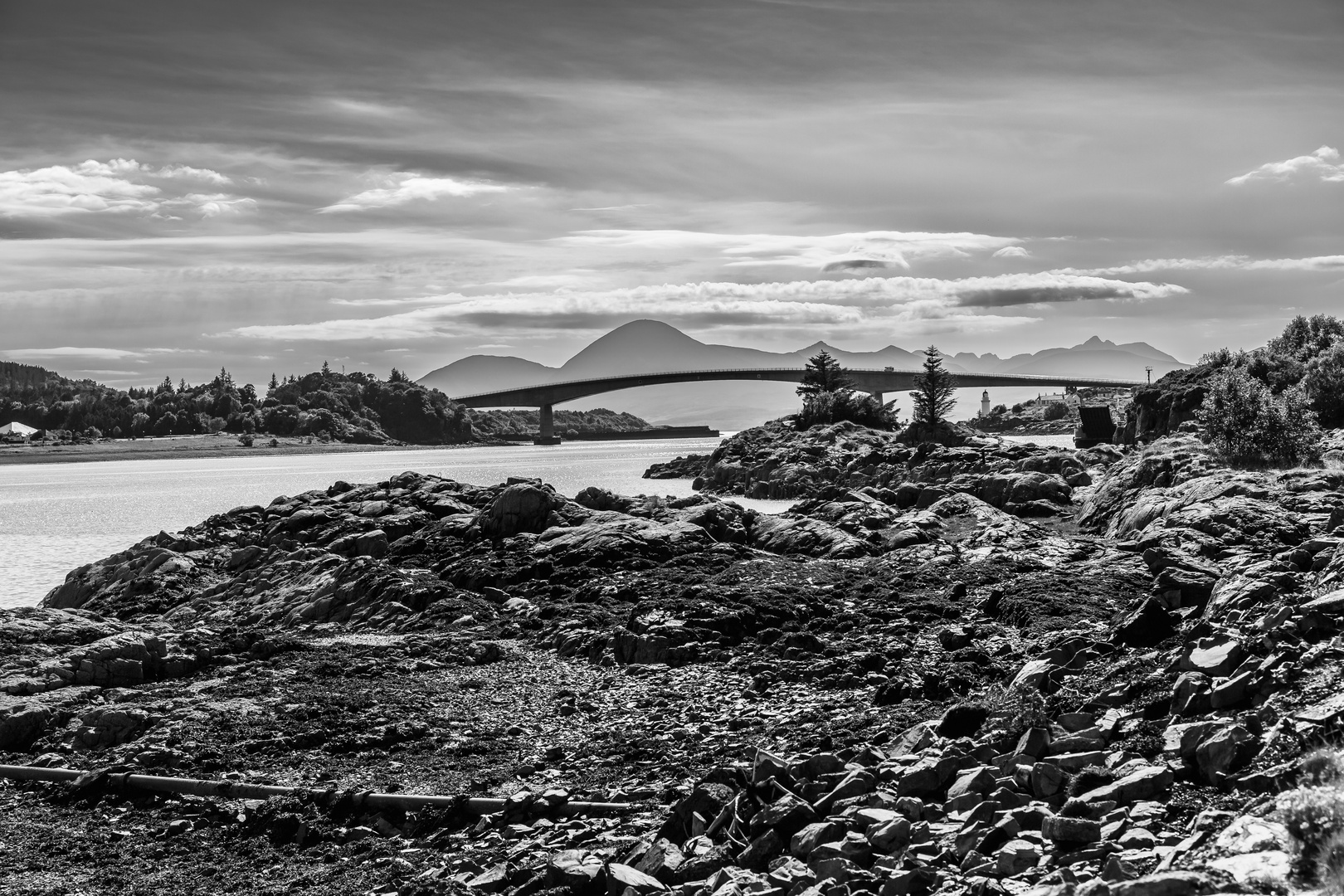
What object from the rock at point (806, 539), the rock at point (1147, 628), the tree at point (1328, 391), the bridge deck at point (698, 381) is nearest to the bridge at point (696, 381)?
the bridge deck at point (698, 381)

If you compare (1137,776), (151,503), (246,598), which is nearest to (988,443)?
(246,598)

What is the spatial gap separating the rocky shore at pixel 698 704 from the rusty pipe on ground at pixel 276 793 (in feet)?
0.46

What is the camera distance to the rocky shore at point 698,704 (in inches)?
372

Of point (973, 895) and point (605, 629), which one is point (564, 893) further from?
point (605, 629)

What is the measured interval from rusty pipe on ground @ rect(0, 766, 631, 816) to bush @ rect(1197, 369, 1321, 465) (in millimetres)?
37816

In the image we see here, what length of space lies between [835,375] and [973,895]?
101 meters

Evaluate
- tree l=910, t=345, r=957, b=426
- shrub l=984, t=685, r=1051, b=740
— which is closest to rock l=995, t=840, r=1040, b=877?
shrub l=984, t=685, r=1051, b=740

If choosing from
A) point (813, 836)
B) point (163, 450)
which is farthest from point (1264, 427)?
point (163, 450)

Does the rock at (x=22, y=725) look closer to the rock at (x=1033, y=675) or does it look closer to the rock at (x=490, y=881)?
the rock at (x=490, y=881)

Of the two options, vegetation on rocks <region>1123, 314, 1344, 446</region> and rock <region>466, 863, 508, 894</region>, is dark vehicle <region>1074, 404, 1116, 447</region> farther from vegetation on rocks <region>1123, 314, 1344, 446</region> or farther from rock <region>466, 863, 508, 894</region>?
rock <region>466, 863, 508, 894</region>

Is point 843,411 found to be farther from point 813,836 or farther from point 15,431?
point 15,431

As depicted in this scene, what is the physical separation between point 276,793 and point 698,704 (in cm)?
668

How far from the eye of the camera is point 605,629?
22922 millimetres

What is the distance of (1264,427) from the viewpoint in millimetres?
Result: 41938
